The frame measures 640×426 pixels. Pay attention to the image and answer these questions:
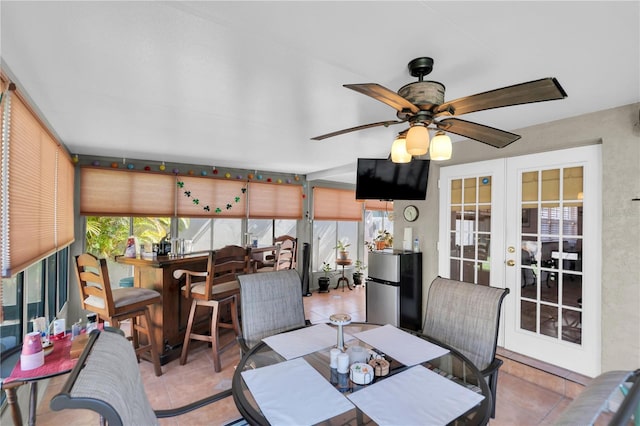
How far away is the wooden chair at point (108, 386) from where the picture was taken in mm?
767

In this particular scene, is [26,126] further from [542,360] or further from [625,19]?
[542,360]

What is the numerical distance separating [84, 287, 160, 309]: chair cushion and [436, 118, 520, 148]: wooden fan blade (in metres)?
2.84

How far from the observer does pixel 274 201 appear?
571 centimetres

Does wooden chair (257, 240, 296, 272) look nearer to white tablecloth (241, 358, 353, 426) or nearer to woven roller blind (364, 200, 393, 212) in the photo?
white tablecloth (241, 358, 353, 426)

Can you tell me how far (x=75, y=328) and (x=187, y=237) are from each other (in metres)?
3.13

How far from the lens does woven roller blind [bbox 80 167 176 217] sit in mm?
4027

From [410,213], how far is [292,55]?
2816 millimetres

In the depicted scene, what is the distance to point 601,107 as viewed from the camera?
2.41 metres

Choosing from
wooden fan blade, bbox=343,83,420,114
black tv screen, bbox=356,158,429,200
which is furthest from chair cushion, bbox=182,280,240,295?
→ wooden fan blade, bbox=343,83,420,114

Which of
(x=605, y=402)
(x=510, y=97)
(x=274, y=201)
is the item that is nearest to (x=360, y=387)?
(x=605, y=402)

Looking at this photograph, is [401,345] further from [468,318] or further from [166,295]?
[166,295]

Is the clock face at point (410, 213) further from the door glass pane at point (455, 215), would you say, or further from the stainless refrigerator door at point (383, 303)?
the stainless refrigerator door at point (383, 303)

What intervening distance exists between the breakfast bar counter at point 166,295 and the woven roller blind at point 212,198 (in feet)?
5.26

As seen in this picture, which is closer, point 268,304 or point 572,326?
point 268,304
